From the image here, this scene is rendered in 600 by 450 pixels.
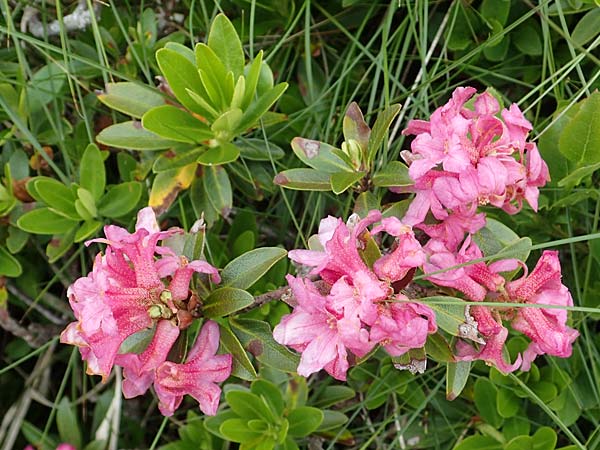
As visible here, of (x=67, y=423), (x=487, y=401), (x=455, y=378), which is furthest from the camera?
(x=67, y=423)

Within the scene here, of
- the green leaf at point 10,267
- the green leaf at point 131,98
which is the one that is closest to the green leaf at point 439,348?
the green leaf at point 131,98

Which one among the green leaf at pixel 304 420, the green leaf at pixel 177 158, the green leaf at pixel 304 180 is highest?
the green leaf at pixel 304 180

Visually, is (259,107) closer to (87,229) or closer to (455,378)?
(87,229)

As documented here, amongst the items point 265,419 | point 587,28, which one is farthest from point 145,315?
point 587,28

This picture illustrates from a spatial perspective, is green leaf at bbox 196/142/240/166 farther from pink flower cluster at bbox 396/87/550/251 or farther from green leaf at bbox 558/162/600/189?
green leaf at bbox 558/162/600/189

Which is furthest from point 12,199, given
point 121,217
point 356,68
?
point 356,68

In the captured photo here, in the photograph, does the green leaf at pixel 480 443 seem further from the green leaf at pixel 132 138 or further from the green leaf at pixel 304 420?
the green leaf at pixel 132 138
